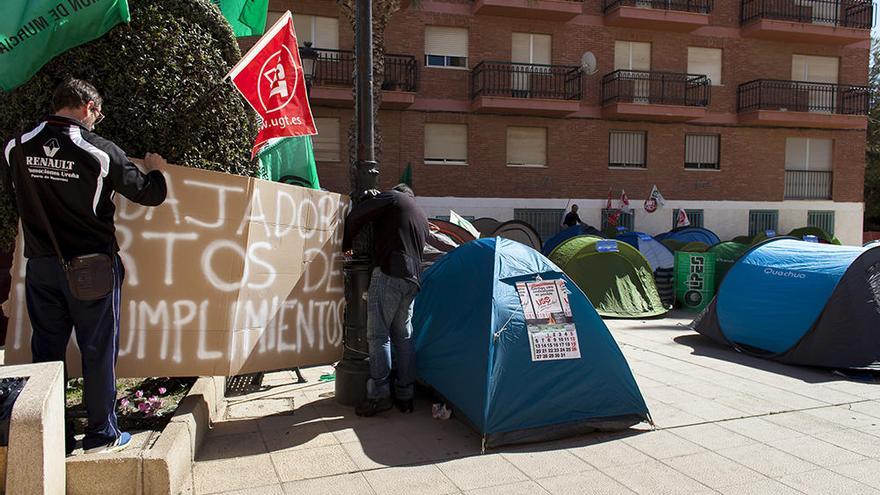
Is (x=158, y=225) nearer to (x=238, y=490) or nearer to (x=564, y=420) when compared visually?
(x=238, y=490)

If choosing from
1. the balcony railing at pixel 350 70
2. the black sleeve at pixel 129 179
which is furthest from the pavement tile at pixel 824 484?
the balcony railing at pixel 350 70

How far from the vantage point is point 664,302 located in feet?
39.4

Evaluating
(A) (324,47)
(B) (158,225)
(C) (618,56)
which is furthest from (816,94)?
(B) (158,225)

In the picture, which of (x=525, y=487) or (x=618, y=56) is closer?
(x=525, y=487)

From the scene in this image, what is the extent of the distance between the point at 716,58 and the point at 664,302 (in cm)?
1488

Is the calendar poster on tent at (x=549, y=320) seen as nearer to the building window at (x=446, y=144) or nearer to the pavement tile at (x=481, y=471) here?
the pavement tile at (x=481, y=471)

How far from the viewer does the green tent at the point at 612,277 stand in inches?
416

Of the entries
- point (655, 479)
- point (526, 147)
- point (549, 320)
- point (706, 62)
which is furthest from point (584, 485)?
point (706, 62)

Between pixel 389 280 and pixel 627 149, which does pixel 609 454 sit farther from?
pixel 627 149

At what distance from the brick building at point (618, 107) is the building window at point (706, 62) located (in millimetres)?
63

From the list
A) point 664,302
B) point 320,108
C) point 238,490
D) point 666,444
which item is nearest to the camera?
point 238,490

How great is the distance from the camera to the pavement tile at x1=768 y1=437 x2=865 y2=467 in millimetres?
4109

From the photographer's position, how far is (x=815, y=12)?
23.6m

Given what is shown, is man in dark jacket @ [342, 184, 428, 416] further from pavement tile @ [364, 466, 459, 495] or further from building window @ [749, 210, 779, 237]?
building window @ [749, 210, 779, 237]
